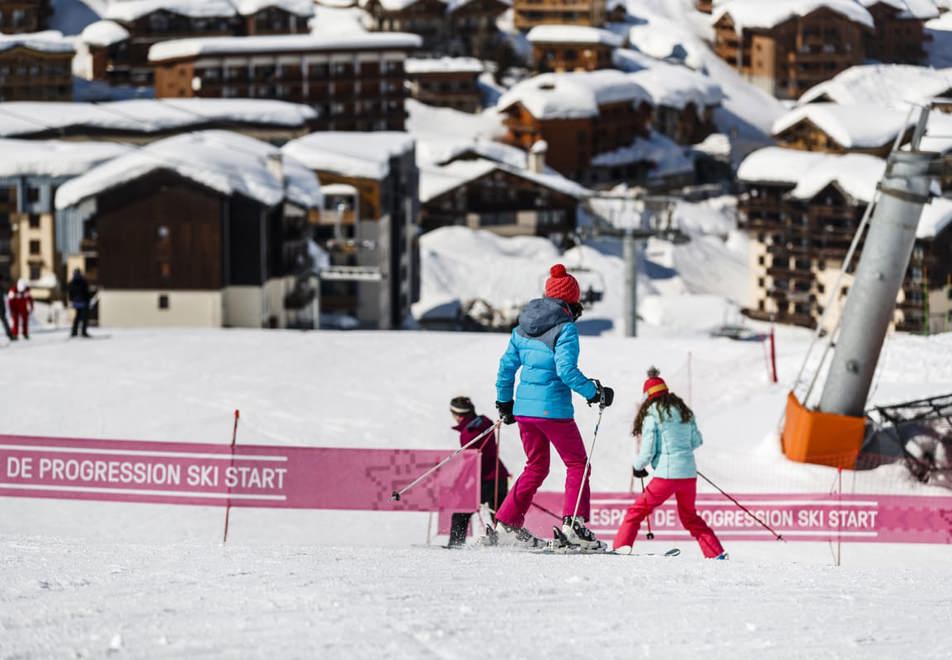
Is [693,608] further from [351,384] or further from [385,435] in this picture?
[351,384]

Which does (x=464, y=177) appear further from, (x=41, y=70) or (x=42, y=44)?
(x=42, y=44)

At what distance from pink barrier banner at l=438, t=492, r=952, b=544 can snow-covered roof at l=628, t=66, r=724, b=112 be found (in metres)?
93.3

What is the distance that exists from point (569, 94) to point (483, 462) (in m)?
88.0

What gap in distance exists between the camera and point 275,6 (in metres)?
95.6

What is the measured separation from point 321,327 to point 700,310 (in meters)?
19.8

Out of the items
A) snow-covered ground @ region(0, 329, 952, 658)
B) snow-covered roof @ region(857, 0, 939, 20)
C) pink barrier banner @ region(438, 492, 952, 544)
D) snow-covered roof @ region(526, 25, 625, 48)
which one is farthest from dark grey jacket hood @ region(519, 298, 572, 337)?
snow-covered roof @ region(526, 25, 625, 48)

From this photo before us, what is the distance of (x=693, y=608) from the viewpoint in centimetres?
683

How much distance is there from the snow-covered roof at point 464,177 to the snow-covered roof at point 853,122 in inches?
492

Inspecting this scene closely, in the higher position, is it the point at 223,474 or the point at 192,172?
the point at 192,172

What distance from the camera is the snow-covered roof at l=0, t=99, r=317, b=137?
219 feet

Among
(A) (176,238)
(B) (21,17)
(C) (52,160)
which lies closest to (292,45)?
(C) (52,160)

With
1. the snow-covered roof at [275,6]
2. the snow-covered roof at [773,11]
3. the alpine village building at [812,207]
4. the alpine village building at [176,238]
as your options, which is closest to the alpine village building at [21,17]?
the snow-covered roof at [275,6]

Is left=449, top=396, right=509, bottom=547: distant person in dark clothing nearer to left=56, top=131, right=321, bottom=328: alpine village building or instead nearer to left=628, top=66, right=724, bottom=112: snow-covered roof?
left=56, top=131, right=321, bottom=328: alpine village building

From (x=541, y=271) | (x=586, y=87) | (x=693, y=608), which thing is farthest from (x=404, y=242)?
(x=693, y=608)
